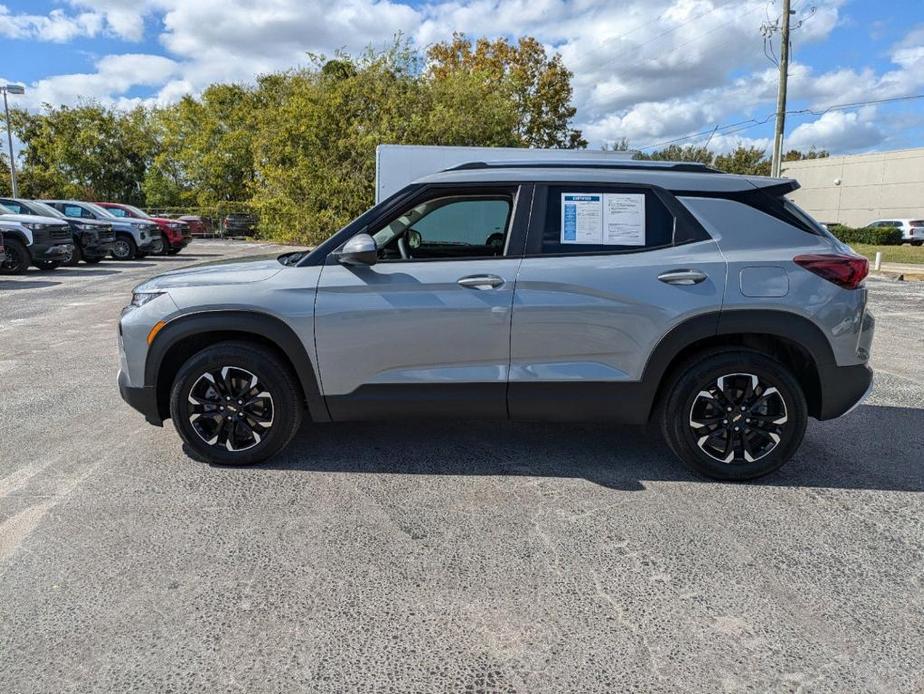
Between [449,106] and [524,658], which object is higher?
[449,106]

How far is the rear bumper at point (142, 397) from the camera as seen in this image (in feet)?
13.0

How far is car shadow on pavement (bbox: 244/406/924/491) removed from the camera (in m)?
3.97

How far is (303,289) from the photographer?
3.84 metres

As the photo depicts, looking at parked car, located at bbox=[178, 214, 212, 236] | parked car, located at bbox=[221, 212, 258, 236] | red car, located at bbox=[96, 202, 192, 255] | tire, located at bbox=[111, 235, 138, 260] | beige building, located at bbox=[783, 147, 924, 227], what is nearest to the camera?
tire, located at bbox=[111, 235, 138, 260]

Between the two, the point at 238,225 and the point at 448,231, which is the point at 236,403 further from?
the point at 238,225

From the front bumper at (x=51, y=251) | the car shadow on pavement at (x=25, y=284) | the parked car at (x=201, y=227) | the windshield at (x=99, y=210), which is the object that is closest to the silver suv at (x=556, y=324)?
the car shadow on pavement at (x=25, y=284)

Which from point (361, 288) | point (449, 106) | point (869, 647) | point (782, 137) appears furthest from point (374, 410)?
point (782, 137)

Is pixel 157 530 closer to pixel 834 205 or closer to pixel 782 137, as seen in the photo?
pixel 782 137

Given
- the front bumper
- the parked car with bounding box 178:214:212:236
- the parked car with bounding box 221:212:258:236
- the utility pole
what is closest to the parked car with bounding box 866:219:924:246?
the utility pole

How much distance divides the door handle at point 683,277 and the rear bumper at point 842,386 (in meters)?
0.89

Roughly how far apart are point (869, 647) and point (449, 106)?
24.0 m

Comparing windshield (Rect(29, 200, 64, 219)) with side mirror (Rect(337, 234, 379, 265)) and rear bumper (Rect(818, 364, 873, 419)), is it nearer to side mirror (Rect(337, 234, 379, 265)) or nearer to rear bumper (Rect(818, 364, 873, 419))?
side mirror (Rect(337, 234, 379, 265))

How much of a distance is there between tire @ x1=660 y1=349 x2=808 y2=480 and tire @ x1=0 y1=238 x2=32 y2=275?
1618 centimetres

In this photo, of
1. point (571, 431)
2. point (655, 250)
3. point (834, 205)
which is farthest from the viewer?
point (834, 205)
